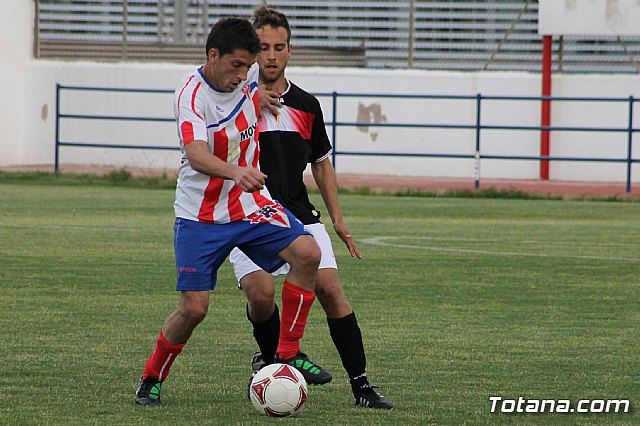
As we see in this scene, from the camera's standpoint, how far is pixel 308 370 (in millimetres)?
6340

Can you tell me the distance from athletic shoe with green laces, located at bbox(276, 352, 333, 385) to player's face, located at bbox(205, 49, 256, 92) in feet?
4.37

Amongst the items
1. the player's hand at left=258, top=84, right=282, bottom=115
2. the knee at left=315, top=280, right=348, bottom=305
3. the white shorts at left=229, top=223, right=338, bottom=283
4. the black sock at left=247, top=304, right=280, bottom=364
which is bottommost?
the black sock at left=247, top=304, right=280, bottom=364

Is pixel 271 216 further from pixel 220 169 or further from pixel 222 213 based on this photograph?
pixel 220 169

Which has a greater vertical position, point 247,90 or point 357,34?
point 357,34

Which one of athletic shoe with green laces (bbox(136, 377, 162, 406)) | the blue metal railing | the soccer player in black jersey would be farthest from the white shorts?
the blue metal railing

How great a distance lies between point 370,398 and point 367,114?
772 inches

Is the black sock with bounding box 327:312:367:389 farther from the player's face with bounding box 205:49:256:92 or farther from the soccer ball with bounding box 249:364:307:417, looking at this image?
the player's face with bounding box 205:49:256:92

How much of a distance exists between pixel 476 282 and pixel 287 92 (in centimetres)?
468

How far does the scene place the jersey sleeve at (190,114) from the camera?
230 inches

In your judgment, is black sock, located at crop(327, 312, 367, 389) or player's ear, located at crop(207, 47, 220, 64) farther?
black sock, located at crop(327, 312, 367, 389)

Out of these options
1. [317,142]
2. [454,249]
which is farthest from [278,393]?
[454,249]

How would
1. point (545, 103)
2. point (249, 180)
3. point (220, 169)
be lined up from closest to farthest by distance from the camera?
point (249, 180) < point (220, 169) < point (545, 103)

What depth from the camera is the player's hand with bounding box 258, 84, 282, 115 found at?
21.5 feet

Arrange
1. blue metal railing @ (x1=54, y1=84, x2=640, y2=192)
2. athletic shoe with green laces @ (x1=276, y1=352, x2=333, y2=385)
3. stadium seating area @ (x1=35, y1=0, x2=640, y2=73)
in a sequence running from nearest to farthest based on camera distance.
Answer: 1. athletic shoe with green laces @ (x1=276, y1=352, x2=333, y2=385)
2. blue metal railing @ (x1=54, y1=84, x2=640, y2=192)
3. stadium seating area @ (x1=35, y1=0, x2=640, y2=73)
